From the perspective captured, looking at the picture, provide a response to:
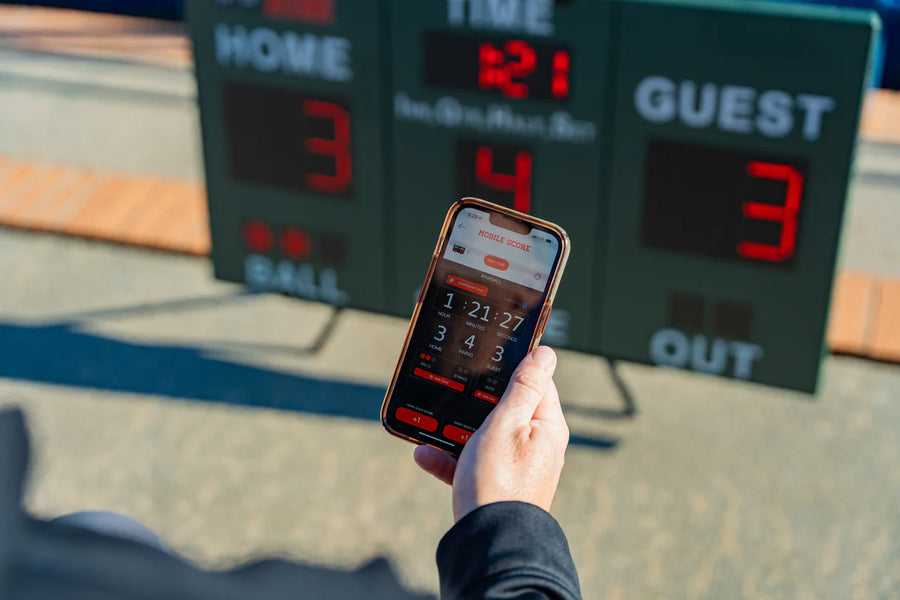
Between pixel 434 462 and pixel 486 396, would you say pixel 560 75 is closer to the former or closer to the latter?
pixel 486 396

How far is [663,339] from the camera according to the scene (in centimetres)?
422

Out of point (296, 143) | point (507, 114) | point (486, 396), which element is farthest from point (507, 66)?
point (486, 396)

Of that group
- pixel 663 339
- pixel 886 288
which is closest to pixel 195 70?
pixel 663 339

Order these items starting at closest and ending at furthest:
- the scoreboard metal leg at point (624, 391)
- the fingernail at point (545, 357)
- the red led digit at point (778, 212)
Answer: the fingernail at point (545, 357), the red led digit at point (778, 212), the scoreboard metal leg at point (624, 391)

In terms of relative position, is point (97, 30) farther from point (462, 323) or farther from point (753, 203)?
point (462, 323)

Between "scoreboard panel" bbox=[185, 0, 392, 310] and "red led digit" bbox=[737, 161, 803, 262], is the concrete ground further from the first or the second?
"red led digit" bbox=[737, 161, 803, 262]

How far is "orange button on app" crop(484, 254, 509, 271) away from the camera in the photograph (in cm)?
225

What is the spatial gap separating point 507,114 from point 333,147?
78 centimetres

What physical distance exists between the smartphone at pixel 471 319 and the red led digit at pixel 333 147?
6.93 feet

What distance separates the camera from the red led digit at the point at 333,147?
4285mm

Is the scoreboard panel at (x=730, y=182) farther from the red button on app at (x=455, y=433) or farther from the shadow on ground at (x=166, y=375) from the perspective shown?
the red button on app at (x=455, y=433)

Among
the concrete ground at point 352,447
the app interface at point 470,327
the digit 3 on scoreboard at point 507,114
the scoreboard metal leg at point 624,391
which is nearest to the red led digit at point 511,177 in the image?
the digit 3 on scoreboard at point 507,114

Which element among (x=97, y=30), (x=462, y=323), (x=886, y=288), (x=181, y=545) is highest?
(x=462, y=323)

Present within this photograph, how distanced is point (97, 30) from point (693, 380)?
6.50m
